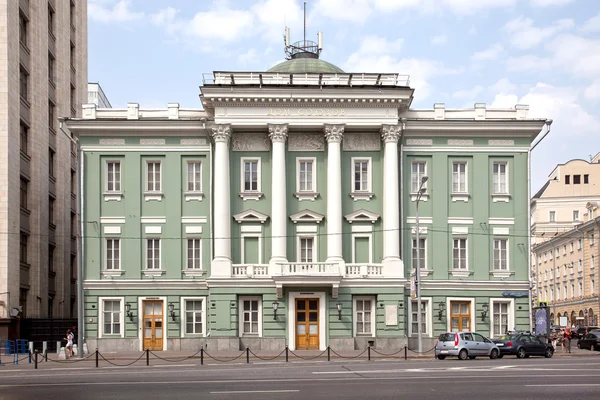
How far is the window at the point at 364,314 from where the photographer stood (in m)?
48.6

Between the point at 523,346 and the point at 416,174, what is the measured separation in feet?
41.5

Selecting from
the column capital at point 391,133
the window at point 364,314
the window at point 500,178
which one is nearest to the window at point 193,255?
the window at point 364,314

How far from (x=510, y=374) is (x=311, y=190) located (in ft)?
76.4

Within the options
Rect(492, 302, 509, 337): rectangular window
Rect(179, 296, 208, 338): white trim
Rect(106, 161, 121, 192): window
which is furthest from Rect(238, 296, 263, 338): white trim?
Rect(492, 302, 509, 337): rectangular window

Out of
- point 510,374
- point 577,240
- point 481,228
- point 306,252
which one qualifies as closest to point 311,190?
point 306,252

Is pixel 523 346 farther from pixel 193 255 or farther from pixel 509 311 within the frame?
pixel 193 255

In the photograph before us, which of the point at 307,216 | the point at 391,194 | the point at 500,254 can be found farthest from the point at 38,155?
the point at 500,254

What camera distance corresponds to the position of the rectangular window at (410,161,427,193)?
50438 millimetres

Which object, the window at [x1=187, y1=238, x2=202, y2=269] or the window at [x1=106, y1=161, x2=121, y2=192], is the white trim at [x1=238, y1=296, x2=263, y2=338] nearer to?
the window at [x1=187, y1=238, x2=202, y2=269]

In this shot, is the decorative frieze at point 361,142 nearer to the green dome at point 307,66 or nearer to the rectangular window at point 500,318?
the green dome at point 307,66

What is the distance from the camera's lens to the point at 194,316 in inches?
1945

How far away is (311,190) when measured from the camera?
5000 centimetres

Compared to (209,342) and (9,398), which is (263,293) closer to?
(209,342)

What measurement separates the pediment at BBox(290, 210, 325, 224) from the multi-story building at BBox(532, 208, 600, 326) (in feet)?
155
